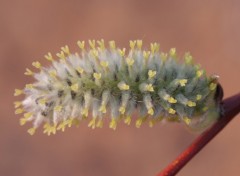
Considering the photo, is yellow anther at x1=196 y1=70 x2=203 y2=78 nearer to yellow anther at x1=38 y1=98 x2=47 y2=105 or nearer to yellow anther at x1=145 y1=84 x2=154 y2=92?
yellow anther at x1=145 y1=84 x2=154 y2=92

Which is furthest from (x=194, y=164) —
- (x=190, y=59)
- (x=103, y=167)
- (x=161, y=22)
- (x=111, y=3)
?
(x=190, y=59)

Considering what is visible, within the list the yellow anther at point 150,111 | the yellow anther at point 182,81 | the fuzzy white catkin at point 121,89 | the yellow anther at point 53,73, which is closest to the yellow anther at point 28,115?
the fuzzy white catkin at point 121,89

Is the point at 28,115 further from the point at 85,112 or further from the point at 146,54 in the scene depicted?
the point at 146,54

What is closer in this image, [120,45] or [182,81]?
[182,81]

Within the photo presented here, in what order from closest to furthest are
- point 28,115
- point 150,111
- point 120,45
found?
point 150,111 < point 28,115 < point 120,45

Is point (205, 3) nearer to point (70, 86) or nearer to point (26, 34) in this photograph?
point (26, 34)

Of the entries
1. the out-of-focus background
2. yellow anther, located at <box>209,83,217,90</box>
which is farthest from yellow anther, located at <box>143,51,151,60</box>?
the out-of-focus background

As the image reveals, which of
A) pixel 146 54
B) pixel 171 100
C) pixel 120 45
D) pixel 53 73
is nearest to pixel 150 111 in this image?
pixel 171 100
